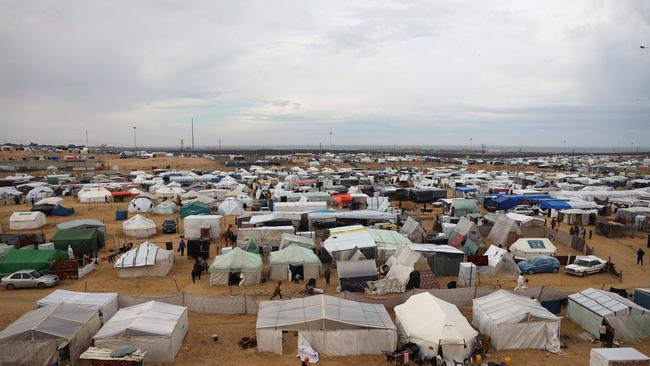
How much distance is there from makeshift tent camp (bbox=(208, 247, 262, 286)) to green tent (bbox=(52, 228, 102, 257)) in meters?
7.57

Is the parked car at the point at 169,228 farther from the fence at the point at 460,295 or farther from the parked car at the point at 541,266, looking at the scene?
the parked car at the point at 541,266

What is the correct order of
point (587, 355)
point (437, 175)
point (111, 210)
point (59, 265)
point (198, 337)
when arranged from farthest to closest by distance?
1. point (437, 175)
2. point (111, 210)
3. point (59, 265)
4. point (198, 337)
5. point (587, 355)

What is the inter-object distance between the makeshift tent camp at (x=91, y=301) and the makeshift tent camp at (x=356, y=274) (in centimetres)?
747

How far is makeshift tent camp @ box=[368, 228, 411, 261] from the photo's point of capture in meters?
18.0

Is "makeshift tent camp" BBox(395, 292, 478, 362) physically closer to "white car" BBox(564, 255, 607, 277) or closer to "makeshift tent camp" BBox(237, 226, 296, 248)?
"white car" BBox(564, 255, 607, 277)

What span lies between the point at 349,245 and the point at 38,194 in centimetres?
3185

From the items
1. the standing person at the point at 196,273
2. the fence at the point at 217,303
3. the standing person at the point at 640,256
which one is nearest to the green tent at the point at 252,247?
the standing person at the point at 196,273

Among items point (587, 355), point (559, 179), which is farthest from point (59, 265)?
point (559, 179)

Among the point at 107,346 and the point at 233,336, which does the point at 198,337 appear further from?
the point at 107,346

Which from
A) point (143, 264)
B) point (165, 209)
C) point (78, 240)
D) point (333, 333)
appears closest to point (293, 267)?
point (333, 333)

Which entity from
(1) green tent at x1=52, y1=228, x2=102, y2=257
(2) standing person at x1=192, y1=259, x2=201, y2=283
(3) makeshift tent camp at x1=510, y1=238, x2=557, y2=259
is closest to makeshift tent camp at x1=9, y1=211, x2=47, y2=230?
(1) green tent at x1=52, y1=228, x2=102, y2=257

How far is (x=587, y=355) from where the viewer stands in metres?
10.7

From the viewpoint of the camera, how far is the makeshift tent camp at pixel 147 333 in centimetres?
990

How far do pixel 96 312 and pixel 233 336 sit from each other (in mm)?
3760
